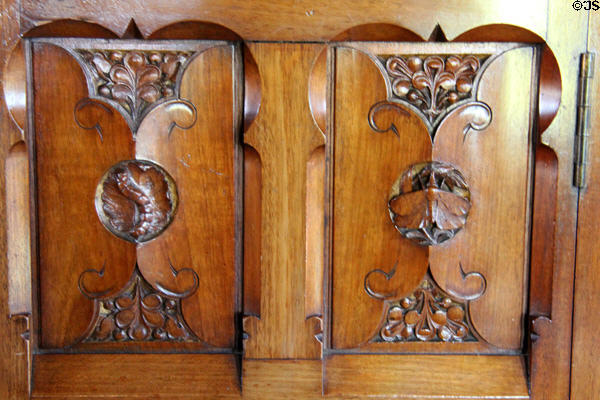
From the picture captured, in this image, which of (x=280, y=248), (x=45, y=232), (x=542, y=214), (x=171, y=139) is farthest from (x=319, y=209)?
(x=45, y=232)

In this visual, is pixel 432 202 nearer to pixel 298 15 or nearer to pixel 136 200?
pixel 298 15

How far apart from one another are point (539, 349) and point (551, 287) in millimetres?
119

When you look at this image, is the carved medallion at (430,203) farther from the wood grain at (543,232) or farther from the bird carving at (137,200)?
the bird carving at (137,200)

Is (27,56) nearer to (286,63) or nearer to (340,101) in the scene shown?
(286,63)

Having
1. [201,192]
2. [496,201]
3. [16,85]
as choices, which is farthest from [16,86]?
[496,201]

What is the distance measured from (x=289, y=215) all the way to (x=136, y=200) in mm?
289

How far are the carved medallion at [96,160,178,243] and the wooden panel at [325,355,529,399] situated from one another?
0.43 metres

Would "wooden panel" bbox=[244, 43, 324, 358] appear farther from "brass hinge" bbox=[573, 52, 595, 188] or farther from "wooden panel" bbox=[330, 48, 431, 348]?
"brass hinge" bbox=[573, 52, 595, 188]

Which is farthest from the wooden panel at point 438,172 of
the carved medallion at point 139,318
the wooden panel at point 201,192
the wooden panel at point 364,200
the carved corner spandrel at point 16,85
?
the carved corner spandrel at point 16,85

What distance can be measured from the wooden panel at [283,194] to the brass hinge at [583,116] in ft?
1.55

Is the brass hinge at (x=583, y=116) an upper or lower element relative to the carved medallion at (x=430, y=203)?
upper

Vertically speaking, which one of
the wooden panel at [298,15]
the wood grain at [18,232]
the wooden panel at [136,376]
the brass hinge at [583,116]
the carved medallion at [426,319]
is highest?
the wooden panel at [298,15]

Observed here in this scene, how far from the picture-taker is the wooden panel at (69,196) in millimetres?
964

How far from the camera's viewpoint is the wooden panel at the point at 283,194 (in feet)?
3.06
